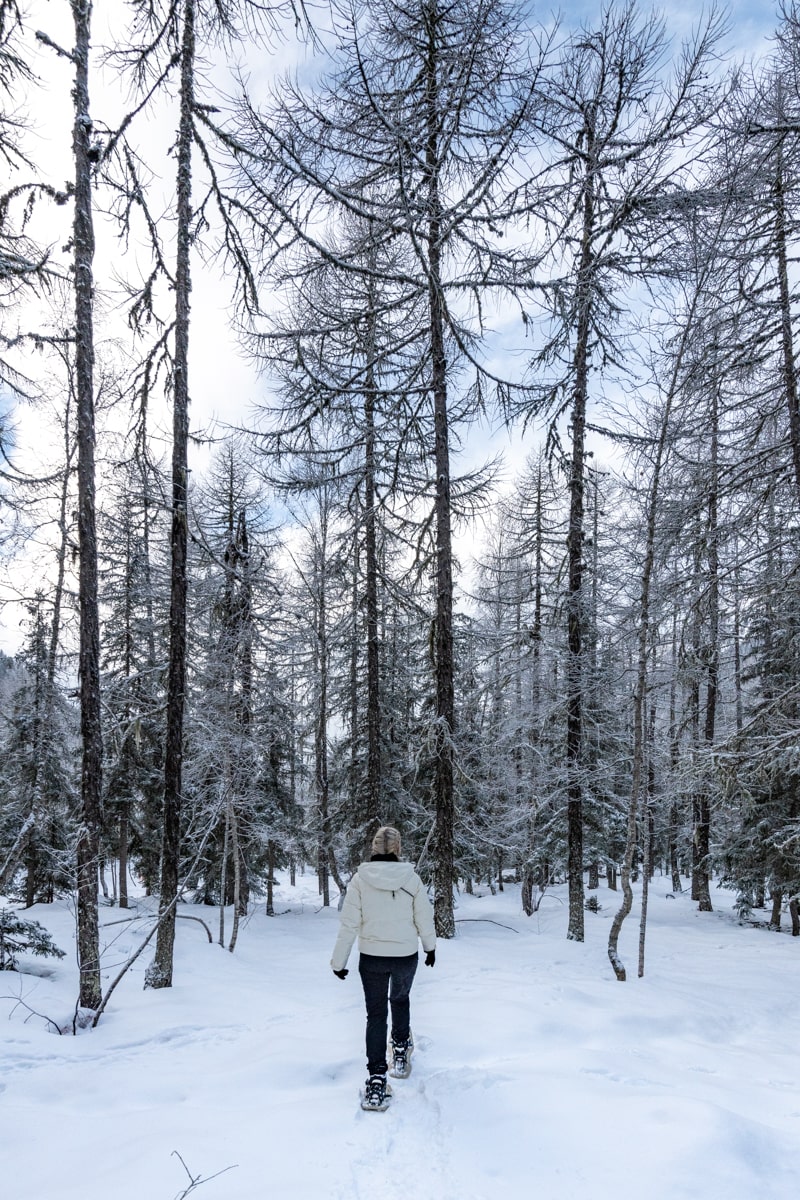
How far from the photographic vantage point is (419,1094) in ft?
13.2

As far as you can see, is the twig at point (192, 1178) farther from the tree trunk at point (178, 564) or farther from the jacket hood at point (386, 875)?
the tree trunk at point (178, 564)

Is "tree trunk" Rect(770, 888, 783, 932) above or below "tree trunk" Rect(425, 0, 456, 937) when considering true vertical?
below

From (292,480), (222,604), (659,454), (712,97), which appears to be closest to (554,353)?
(659,454)

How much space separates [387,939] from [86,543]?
5.27 meters

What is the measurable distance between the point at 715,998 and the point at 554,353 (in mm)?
10572

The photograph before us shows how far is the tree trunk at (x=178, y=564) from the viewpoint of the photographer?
8047 mm

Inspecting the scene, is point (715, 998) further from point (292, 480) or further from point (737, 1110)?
point (292, 480)

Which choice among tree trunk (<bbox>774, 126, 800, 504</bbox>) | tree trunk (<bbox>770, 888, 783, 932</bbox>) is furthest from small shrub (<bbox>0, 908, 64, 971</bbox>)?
tree trunk (<bbox>770, 888, 783, 932</bbox>)

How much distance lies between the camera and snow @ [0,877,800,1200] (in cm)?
310

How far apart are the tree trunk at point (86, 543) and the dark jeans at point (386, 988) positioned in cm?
381

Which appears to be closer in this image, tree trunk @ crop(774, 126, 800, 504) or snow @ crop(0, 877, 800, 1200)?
snow @ crop(0, 877, 800, 1200)

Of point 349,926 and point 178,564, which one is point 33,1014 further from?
point 178,564

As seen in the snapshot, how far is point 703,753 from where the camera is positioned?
7621 mm

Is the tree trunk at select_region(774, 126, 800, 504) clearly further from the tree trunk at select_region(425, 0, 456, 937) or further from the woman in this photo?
the woman
